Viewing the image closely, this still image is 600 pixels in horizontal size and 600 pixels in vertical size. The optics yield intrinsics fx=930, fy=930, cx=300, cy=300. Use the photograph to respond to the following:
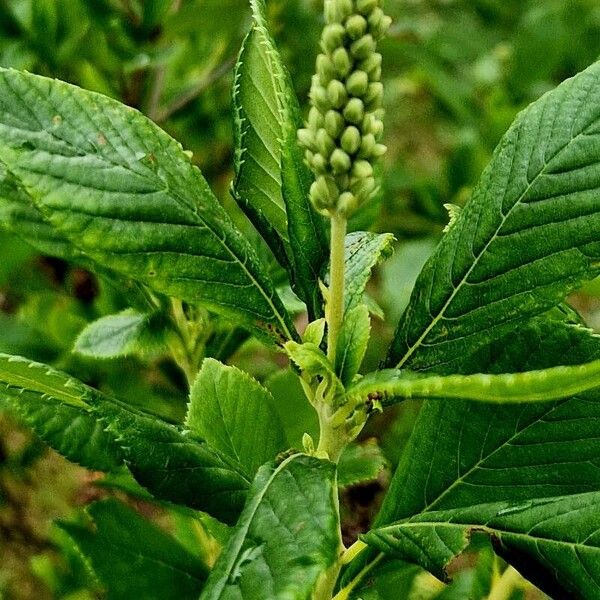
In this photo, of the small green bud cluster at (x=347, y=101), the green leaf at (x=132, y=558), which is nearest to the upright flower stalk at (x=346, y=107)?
the small green bud cluster at (x=347, y=101)

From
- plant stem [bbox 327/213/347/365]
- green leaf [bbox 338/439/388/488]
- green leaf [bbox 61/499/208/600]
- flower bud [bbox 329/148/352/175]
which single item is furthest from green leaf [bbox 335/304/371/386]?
green leaf [bbox 61/499/208/600]

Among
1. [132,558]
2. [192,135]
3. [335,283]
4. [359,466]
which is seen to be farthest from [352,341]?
[192,135]

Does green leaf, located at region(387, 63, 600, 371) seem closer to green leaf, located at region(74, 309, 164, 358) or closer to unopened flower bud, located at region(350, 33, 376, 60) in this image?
unopened flower bud, located at region(350, 33, 376, 60)

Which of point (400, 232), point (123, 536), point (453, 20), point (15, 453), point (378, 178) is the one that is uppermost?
point (453, 20)

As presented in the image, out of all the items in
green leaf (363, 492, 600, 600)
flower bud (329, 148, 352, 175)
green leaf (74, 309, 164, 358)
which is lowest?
green leaf (363, 492, 600, 600)

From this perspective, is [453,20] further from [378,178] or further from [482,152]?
[378,178]

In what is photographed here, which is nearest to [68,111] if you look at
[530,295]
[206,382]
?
[206,382]
